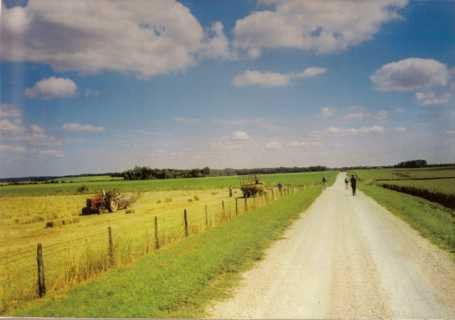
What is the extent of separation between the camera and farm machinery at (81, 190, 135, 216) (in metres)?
32.5

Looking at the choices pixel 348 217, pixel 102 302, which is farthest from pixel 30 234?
pixel 348 217

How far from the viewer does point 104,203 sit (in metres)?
33.2

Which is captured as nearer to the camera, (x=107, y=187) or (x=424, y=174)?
(x=424, y=174)

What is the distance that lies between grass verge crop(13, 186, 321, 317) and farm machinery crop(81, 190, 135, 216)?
2120cm

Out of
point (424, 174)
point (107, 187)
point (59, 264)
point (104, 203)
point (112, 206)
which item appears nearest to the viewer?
point (59, 264)

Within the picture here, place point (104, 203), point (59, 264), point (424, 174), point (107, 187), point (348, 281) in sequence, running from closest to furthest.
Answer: point (348, 281), point (59, 264), point (104, 203), point (424, 174), point (107, 187)

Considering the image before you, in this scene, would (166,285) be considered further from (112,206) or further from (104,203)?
(112,206)

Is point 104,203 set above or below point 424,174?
below

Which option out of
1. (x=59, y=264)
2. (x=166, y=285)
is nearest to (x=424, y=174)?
(x=59, y=264)

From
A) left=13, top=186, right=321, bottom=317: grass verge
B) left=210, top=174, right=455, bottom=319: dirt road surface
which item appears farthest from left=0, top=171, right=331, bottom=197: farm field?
left=210, top=174, right=455, bottom=319: dirt road surface

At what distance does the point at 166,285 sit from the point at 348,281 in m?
4.27

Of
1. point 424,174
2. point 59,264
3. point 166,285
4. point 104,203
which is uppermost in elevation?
point 424,174

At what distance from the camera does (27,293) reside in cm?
920

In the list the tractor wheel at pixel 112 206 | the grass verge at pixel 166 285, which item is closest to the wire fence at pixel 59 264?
the grass verge at pixel 166 285
